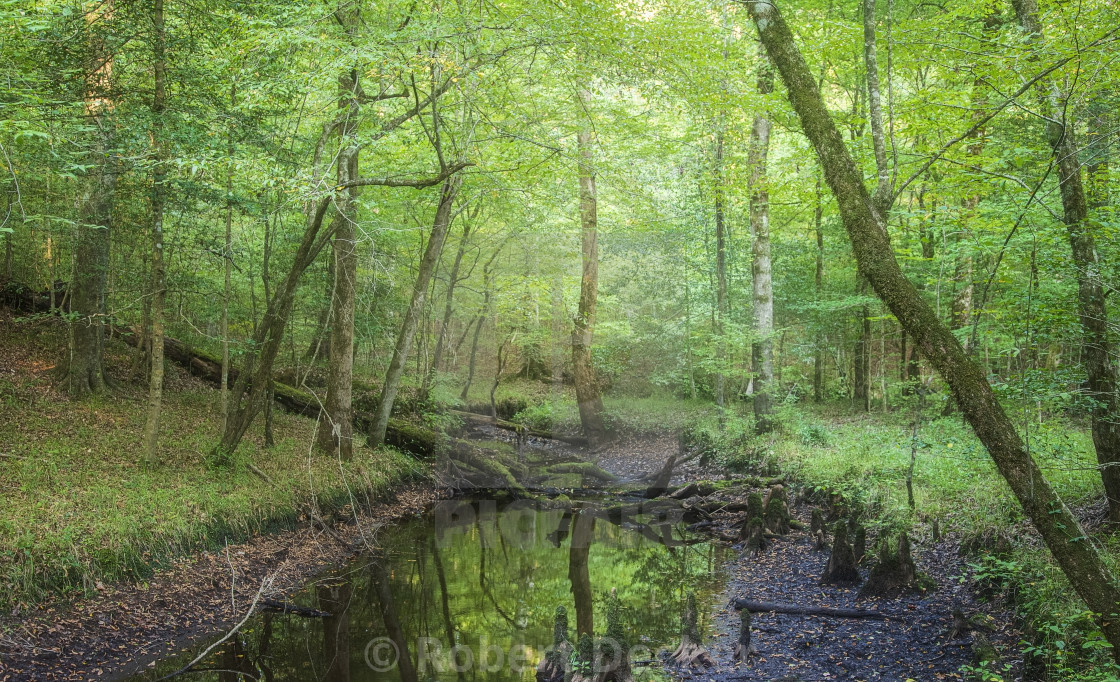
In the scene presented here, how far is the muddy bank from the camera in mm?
5227

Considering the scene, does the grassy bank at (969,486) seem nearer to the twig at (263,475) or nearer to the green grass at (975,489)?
the green grass at (975,489)

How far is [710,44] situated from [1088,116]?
5282mm

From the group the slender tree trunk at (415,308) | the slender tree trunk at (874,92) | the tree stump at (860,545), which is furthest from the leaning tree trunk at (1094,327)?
the slender tree trunk at (415,308)

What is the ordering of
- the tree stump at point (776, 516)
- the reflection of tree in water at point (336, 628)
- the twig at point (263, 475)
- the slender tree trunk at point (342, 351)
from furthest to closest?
the slender tree trunk at point (342, 351) < the tree stump at point (776, 516) < the twig at point (263, 475) < the reflection of tree in water at point (336, 628)

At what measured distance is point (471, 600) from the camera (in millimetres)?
7750

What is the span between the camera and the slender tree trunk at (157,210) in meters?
7.40

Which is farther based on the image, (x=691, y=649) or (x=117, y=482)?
(x=117, y=482)

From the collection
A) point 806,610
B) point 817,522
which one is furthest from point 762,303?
point 806,610

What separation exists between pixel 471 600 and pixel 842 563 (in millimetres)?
4501

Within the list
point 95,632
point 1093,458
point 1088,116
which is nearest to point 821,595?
point 1093,458

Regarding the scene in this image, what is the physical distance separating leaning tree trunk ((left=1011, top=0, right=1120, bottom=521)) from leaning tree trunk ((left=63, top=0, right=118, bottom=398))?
9874 mm

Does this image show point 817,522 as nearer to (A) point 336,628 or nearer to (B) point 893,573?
(B) point 893,573

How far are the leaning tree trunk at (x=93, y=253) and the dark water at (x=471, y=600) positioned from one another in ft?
16.1

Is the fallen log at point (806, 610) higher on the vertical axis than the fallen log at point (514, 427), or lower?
lower
